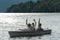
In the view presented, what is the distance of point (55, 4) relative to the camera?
186 metres

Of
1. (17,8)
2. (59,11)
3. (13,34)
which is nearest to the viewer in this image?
(13,34)

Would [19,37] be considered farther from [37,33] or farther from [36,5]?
[36,5]

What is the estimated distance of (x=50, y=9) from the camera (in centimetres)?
18738

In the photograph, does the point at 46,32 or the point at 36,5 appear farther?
the point at 36,5

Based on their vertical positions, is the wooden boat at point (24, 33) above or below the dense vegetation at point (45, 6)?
above

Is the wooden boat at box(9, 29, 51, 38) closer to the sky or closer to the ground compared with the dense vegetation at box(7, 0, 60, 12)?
closer to the sky

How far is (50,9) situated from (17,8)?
21.1 m

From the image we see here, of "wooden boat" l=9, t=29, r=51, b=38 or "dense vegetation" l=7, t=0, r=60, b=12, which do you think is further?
"dense vegetation" l=7, t=0, r=60, b=12

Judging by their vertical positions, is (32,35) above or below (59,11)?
above

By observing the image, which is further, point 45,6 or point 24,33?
point 45,6

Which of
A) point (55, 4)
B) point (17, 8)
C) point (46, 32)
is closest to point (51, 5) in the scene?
point (55, 4)

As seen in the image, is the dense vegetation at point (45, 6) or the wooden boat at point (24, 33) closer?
the wooden boat at point (24, 33)

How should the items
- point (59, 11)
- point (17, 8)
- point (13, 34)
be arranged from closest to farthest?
point (13, 34) < point (59, 11) < point (17, 8)

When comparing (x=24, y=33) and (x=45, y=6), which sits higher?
(x=24, y=33)
